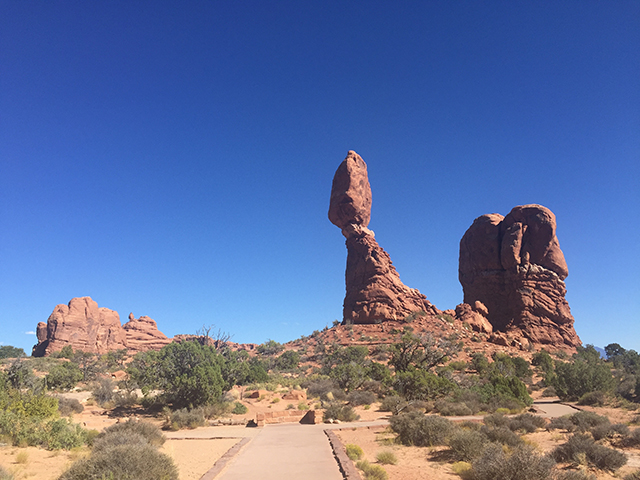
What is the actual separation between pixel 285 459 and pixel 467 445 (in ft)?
18.2

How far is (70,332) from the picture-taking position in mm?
63188

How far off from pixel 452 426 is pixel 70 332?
69.8 meters

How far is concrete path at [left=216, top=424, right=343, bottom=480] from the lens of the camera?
9.27 metres

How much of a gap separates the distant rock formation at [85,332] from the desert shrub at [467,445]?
6856cm

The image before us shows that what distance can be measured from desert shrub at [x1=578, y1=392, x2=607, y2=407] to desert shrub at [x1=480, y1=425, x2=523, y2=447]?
15118 millimetres

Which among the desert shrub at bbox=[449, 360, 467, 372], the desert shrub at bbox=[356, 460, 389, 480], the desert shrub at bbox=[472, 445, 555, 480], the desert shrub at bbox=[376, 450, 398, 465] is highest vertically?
the desert shrub at bbox=[449, 360, 467, 372]

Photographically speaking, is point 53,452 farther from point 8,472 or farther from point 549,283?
point 549,283

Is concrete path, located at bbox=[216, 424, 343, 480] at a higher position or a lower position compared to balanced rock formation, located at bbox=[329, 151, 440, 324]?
lower

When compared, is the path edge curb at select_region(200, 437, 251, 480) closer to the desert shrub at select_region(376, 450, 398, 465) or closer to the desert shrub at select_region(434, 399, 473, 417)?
the desert shrub at select_region(376, 450, 398, 465)

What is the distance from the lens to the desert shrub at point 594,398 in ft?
73.9

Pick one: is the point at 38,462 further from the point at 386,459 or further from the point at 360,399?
the point at 360,399

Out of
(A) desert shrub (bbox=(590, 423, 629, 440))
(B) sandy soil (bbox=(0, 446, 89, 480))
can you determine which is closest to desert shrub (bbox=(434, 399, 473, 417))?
(A) desert shrub (bbox=(590, 423, 629, 440))

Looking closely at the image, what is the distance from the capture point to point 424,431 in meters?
13.3

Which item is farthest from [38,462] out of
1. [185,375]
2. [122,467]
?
[185,375]
